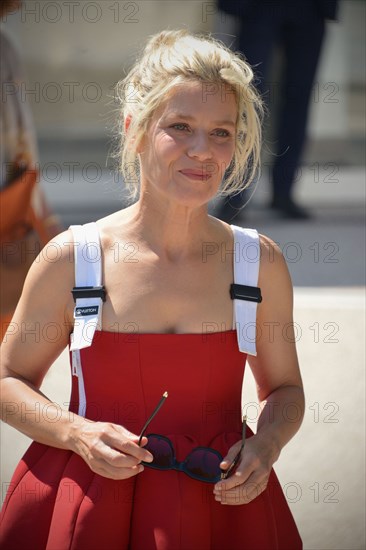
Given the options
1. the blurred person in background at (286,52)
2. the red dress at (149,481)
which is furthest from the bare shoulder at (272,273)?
the blurred person in background at (286,52)

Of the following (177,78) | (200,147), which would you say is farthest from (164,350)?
(177,78)

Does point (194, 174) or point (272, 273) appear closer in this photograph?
point (194, 174)

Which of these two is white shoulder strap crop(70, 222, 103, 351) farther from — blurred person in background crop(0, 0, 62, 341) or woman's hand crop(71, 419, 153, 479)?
blurred person in background crop(0, 0, 62, 341)

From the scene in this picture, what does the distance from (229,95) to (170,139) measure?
0.17 m

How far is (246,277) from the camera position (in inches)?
91.0

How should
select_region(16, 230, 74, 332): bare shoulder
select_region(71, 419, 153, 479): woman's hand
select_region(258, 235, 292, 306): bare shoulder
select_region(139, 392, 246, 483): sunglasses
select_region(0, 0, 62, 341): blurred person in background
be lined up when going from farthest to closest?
select_region(0, 0, 62, 341): blurred person in background < select_region(258, 235, 292, 306): bare shoulder < select_region(16, 230, 74, 332): bare shoulder < select_region(139, 392, 246, 483): sunglasses < select_region(71, 419, 153, 479): woman's hand

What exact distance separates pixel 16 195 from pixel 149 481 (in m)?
1.88

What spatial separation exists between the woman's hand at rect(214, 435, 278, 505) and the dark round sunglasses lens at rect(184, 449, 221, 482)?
41 mm

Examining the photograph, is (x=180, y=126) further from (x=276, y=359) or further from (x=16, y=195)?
(x=16, y=195)

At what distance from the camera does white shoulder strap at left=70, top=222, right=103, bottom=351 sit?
2.18m

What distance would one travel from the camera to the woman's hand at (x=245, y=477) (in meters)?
2.06

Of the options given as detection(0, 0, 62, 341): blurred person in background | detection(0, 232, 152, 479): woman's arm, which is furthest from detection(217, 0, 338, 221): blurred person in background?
detection(0, 232, 152, 479): woman's arm

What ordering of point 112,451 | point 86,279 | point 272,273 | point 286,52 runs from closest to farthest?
point 112,451 → point 86,279 → point 272,273 → point 286,52

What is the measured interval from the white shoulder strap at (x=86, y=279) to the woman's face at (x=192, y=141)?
0.64ft
